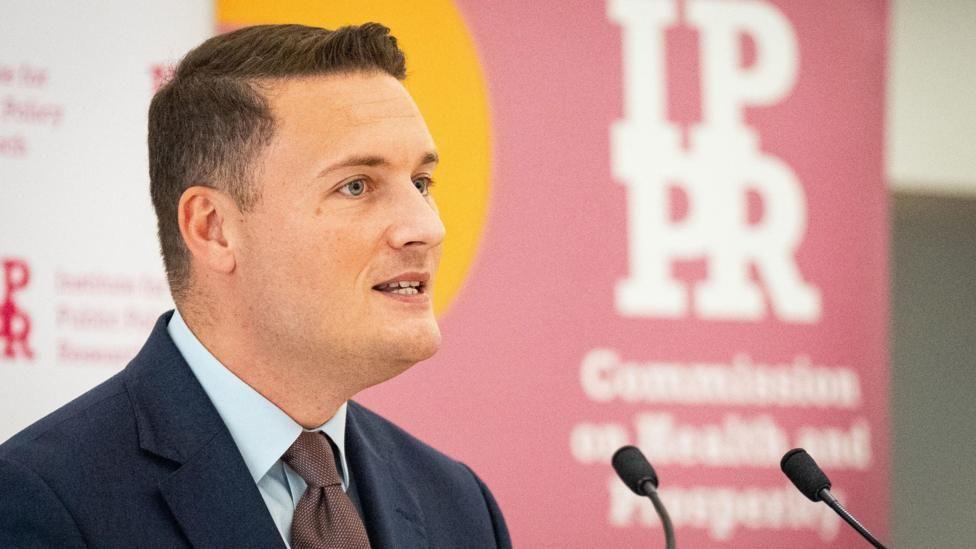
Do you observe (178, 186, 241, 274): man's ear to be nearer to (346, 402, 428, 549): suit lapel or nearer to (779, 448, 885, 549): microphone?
(346, 402, 428, 549): suit lapel

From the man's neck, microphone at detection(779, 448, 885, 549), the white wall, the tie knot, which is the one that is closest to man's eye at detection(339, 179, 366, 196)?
the man's neck

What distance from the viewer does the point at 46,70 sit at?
3305mm

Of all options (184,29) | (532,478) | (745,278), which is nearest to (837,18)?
(745,278)

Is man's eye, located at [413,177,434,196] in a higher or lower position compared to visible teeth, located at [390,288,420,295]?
higher

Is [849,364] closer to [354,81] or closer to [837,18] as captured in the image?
[837,18]

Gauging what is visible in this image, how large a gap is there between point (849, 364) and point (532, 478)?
1.27 metres

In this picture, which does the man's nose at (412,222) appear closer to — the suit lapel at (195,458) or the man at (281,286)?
the man at (281,286)

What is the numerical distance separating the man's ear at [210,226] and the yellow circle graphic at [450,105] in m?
1.87

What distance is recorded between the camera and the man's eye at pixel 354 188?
195cm

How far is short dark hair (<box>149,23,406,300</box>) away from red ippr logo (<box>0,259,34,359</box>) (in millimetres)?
1322

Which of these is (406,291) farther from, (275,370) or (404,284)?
(275,370)

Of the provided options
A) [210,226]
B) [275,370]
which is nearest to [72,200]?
[210,226]

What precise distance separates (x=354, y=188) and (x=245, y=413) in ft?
1.24

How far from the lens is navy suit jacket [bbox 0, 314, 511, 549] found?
166cm
